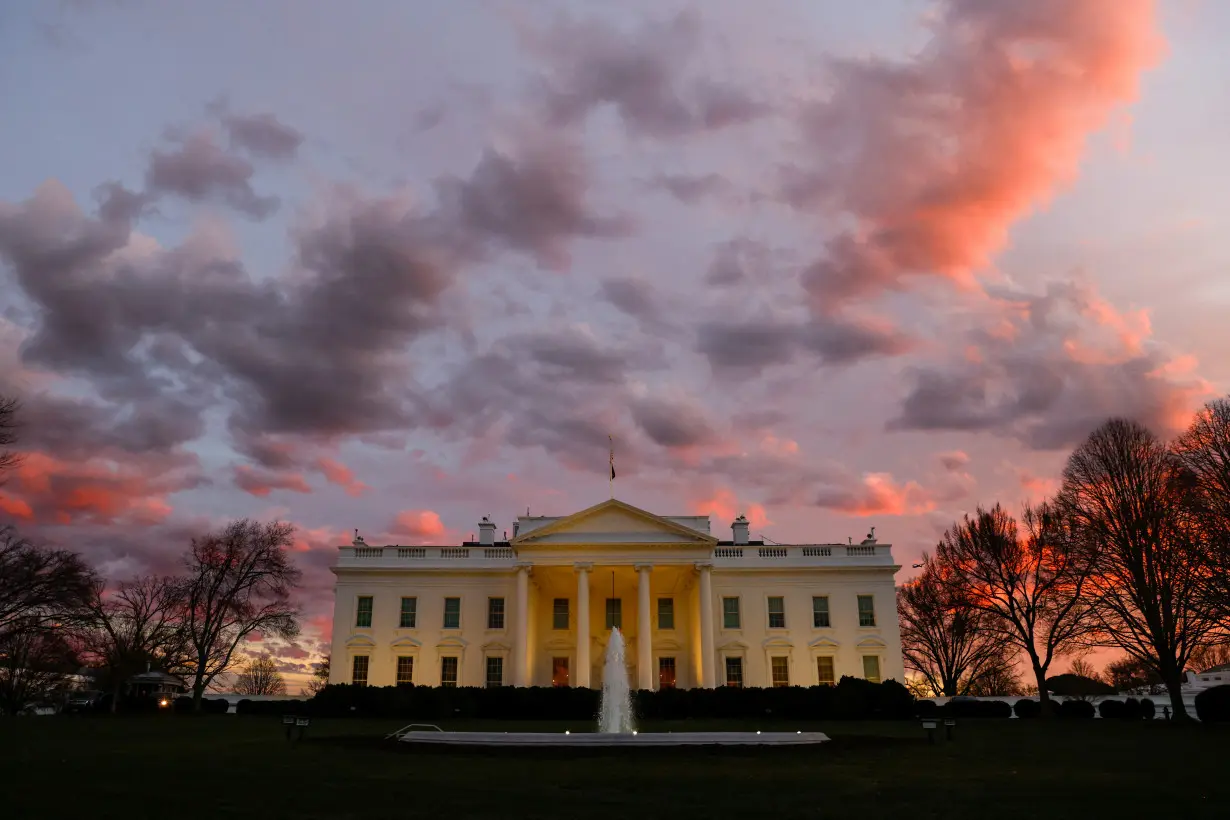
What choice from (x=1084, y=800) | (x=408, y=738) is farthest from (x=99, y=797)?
(x=1084, y=800)

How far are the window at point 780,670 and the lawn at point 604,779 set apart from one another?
23.1 meters

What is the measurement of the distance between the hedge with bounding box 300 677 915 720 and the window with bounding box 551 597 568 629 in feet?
31.7

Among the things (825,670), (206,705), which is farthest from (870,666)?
(206,705)

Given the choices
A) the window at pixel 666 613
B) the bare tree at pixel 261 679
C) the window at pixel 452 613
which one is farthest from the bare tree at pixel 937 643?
the bare tree at pixel 261 679

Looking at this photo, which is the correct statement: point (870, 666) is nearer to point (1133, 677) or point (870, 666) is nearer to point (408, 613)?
point (408, 613)

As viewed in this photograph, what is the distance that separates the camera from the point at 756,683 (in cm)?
4650

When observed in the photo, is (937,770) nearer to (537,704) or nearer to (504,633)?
(537,704)

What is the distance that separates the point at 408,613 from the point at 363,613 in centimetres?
256

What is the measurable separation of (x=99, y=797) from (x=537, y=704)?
1102 inches

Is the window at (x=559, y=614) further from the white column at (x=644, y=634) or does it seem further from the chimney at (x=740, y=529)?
the chimney at (x=740, y=529)

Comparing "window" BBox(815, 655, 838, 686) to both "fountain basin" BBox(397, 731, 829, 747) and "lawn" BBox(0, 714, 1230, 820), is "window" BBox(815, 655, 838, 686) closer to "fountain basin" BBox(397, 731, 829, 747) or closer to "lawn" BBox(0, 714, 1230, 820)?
"lawn" BBox(0, 714, 1230, 820)

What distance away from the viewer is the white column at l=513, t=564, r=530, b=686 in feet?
144

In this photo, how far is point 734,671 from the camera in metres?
47.1

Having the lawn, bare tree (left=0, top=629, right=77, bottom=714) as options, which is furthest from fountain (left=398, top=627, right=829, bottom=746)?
bare tree (left=0, top=629, right=77, bottom=714)
